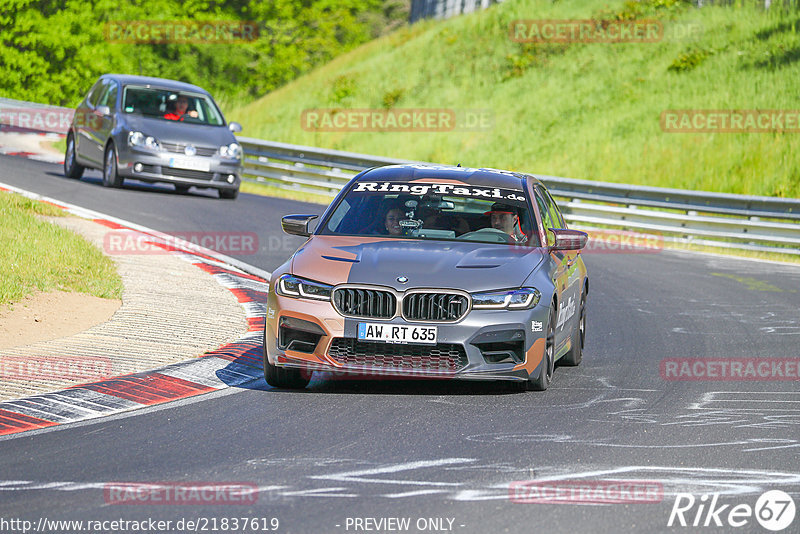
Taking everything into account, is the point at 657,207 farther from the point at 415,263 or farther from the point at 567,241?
the point at 415,263

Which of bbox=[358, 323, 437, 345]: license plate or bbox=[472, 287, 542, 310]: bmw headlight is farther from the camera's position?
bbox=[472, 287, 542, 310]: bmw headlight

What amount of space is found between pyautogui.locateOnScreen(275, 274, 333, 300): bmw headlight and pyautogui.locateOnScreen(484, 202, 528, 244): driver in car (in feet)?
5.57

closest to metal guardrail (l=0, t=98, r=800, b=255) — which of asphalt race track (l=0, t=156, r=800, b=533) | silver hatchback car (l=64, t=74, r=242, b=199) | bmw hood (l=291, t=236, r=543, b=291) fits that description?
silver hatchback car (l=64, t=74, r=242, b=199)

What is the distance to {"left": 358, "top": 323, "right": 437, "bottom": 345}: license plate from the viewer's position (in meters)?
7.90

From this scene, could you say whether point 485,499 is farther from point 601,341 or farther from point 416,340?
point 601,341

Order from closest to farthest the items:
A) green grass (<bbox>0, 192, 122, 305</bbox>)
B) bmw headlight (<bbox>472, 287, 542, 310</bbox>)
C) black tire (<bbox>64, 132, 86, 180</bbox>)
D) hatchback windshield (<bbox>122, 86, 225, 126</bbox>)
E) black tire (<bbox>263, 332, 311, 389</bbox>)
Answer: bmw headlight (<bbox>472, 287, 542, 310</bbox>) → black tire (<bbox>263, 332, 311, 389</bbox>) → green grass (<bbox>0, 192, 122, 305</bbox>) → hatchback windshield (<bbox>122, 86, 225, 126</bbox>) → black tire (<bbox>64, 132, 86, 180</bbox>)

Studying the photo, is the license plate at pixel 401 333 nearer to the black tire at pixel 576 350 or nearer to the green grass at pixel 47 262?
the black tire at pixel 576 350

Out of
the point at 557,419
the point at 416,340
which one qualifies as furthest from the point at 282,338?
the point at 557,419

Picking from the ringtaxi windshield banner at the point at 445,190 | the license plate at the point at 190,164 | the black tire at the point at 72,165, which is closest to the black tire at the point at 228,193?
the license plate at the point at 190,164

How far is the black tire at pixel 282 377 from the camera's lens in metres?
8.38

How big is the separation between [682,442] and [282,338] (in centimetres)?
264

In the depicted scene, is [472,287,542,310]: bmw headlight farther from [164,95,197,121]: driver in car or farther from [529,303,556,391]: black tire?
[164,95,197,121]: driver in car

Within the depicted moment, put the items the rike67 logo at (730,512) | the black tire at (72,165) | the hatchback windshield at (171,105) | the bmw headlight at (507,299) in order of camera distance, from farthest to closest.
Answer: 1. the black tire at (72,165)
2. the hatchback windshield at (171,105)
3. the bmw headlight at (507,299)
4. the rike67 logo at (730,512)

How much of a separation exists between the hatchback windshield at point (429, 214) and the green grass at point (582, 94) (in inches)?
798
